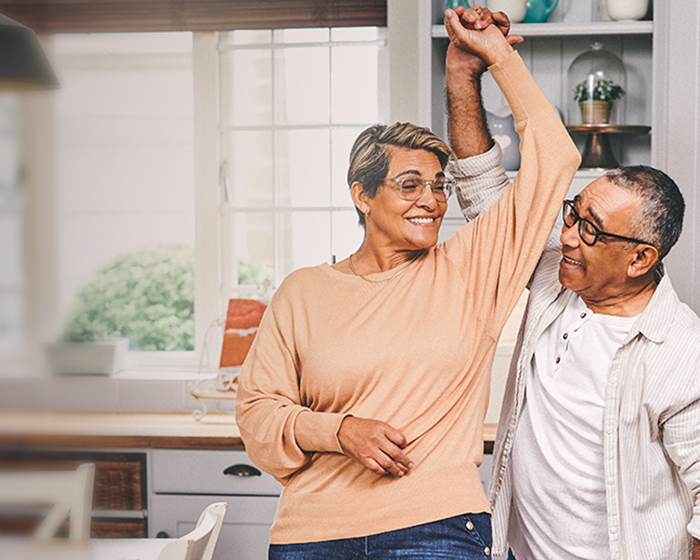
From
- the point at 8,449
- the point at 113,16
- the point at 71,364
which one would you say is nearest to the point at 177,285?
the point at 71,364

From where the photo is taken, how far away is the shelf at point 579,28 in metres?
1.62

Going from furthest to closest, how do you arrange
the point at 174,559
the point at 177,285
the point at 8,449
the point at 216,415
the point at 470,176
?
the point at 177,285 → the point at 216,415 → the point at 174,559 → the point at 470,176 → the point at 8,449

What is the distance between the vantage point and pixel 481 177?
1014 millimetres

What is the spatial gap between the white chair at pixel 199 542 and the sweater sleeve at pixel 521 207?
0.72 m

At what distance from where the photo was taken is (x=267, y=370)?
85 cm

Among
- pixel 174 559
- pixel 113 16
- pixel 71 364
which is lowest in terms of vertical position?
pixel 174 559

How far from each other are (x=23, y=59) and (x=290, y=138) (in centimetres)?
121

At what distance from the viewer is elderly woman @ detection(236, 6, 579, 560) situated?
820 mm

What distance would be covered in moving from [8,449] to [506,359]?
1.26 metres

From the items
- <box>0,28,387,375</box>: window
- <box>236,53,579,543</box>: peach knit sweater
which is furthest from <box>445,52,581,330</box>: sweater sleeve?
<box>0,28,387,375</box>: window

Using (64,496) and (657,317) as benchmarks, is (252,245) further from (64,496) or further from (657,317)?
(657,317)

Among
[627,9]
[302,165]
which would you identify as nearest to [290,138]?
[302,165]

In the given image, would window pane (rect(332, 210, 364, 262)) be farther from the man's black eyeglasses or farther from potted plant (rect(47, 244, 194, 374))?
the man's black eyeglasses

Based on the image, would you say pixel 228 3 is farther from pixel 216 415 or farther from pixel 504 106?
pixel 216 415
